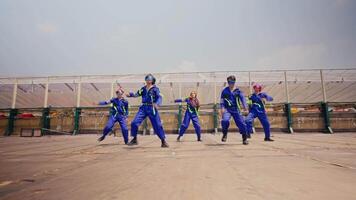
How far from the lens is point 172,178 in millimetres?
1617

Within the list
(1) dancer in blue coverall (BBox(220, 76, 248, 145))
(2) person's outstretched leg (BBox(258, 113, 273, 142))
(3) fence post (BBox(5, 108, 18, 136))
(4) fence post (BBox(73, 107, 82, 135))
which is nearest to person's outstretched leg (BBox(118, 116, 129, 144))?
(1) dancer in blue coverall (BBox(220, 76, 248, 145))

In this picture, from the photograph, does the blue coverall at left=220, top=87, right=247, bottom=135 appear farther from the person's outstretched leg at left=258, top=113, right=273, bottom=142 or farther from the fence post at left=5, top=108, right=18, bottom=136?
the fence post at left=5, top=108, right=18, bottom=136

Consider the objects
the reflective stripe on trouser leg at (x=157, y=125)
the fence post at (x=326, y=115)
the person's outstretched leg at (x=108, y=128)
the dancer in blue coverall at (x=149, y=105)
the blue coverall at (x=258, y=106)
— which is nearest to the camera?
the reflective stripe on trouser leg at (x=157, y=125)

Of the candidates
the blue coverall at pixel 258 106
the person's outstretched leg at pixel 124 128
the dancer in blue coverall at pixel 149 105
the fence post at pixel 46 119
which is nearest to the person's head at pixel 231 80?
the blue coverall at pixel 258 106

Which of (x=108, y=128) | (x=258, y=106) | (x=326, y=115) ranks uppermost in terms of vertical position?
(x=258, y=106)

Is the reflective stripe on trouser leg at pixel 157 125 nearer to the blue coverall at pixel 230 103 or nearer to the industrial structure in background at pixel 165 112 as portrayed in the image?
the blue coverall at pixel 230 103

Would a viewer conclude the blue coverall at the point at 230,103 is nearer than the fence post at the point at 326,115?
Yes

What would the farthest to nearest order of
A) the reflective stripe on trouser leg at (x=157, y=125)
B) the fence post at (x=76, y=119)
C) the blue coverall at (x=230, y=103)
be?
the fence post at (x=76, y=119), the blue coverall at (x=230, y=103), the reflective stripe on trouser leg at (x=157, y=125)

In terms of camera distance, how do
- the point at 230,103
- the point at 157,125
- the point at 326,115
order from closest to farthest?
the point at 157,125 → the point at 230,103 → the point at 326,115

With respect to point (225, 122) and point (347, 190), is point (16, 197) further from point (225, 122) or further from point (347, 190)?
point (225, 122)

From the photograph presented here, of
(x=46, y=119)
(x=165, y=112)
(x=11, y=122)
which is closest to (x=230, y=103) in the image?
(x=165, y=112)

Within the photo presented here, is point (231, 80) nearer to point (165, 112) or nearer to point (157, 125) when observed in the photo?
point (157, 125)

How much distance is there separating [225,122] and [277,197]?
3968 millimetres

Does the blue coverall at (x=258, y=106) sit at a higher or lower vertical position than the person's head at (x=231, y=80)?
lower
